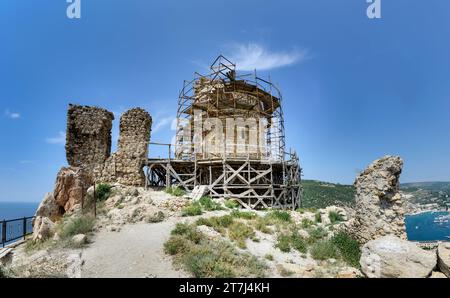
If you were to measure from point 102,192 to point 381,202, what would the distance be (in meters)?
14.6

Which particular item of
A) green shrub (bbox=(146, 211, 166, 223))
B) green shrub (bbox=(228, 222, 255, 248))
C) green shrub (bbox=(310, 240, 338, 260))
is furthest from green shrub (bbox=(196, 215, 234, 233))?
green shrub (bbox=(310, 240, 338, 260))

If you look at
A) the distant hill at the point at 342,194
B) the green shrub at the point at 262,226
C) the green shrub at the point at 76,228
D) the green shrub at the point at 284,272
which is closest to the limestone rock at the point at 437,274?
the green shrub at the point at 284,272

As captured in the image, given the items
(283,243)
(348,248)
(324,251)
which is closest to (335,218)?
(348,248)

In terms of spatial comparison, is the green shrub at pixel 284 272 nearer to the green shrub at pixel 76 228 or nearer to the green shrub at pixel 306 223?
the green shrub at pixel 306 223

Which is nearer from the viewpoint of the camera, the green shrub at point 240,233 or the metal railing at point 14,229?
the green shrub at point 240,233

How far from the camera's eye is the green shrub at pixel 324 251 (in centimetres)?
859

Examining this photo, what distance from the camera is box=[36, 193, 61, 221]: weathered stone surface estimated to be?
12297mm

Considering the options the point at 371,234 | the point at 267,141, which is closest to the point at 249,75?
the point at 267,141

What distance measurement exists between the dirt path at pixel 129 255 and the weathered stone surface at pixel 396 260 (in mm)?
5434

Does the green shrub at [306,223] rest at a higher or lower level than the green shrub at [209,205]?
lower

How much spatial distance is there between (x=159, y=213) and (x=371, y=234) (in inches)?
371

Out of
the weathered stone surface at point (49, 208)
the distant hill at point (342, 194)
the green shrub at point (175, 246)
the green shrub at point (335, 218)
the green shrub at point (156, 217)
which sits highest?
the weathered stone surface at point (49, 208)
